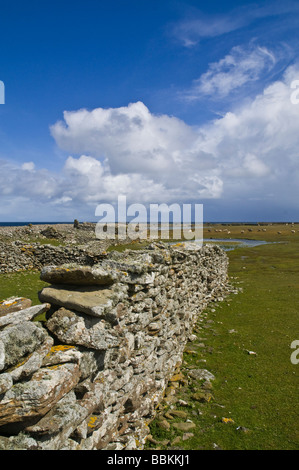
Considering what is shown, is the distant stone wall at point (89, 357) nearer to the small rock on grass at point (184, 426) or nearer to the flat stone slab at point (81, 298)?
the flat stone slab at point (81, 298)

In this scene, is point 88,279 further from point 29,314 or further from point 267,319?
point 267,319

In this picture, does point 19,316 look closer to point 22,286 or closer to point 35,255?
point 22,286

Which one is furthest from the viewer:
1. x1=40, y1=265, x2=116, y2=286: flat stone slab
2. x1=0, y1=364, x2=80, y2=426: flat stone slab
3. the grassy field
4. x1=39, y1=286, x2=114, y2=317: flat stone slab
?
the grassy field

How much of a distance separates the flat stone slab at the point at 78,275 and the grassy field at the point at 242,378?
3911mm

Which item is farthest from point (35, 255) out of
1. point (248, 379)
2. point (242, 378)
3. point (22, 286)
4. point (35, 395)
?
point (35, 395)

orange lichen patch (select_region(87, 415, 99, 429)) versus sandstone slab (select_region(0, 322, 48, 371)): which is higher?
sandstone slab (select_region(0, 322, 48, 371))

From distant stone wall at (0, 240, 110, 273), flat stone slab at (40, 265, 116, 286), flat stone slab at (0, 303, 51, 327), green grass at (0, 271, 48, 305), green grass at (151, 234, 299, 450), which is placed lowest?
green grass at (151, 234, 299, 450)

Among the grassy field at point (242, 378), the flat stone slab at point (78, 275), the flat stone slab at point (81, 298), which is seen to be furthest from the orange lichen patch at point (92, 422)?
the flat stone slab at point (78, 275)

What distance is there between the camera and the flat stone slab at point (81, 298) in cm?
493

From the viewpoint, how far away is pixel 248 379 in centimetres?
867

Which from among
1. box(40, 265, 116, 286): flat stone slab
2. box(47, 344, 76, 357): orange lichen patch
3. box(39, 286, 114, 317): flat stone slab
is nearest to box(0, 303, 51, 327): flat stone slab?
box(39, 286, 114, 317): flat stone slab

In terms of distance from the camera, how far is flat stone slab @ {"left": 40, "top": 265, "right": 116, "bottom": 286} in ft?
17.5

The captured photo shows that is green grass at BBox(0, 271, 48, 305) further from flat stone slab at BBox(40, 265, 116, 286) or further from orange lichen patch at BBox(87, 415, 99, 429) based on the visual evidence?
orange lichen patch at BBox(87, 415, 99, 429)
